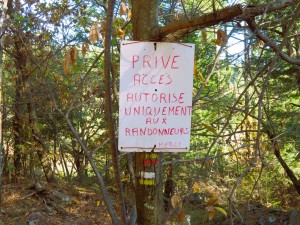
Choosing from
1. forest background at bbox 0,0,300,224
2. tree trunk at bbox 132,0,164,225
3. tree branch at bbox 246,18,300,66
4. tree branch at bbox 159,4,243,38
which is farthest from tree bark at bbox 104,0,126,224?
forest background at bbox 0,0,300,224

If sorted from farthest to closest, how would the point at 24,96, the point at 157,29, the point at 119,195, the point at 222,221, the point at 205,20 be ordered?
the point at 24,96
the point at 222,221
the point at 157,29
the point at 205,20
the point at 119,195

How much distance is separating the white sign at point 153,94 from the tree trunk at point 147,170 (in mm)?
61

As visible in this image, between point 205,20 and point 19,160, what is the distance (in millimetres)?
8158

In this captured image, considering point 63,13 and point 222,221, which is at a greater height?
point 63,13

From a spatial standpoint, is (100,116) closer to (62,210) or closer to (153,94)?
(62,210)

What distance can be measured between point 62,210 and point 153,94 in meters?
5.85

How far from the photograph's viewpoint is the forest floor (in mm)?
6207

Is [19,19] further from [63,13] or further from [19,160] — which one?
[19,160]

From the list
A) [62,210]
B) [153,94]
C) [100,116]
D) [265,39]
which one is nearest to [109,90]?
[153,94]

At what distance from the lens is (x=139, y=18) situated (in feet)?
5.53

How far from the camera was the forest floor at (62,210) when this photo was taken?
6207mm

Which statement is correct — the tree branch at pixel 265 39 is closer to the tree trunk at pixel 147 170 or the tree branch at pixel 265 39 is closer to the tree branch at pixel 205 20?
the tree branch at pixel 205 20

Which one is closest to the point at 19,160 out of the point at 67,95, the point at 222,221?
the point at 67,95

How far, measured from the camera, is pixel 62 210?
6.93 meters
